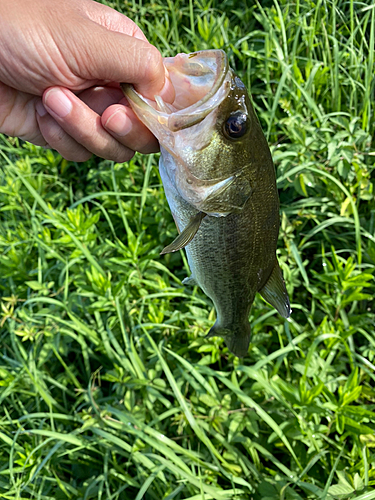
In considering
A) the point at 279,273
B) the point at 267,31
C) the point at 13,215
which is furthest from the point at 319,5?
the point at 13,215

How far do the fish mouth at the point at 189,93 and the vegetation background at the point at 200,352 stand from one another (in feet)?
3.17

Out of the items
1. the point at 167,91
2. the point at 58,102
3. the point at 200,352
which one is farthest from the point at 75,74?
the point at 200,352

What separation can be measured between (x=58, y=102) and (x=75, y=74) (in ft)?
0.41

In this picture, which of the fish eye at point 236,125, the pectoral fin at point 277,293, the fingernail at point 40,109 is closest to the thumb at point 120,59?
the fish eye at point 236,125

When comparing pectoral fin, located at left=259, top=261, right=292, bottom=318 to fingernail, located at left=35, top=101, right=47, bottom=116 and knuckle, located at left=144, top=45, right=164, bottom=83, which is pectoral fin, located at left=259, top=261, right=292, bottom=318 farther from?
fingernail, located at left=35, top=101, right=47, bottom=116

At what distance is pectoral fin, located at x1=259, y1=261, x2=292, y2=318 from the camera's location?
1.65 metres

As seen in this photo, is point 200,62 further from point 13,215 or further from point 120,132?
point 13,215

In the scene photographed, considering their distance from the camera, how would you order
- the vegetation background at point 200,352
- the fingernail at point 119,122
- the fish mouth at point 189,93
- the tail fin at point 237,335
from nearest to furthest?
the fish mouth at point 189,93 < the fingernail at point 119,122 < the tail fin at point 237,335 < the vegetation background at point 200,352

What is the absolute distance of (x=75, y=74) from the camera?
155 cm

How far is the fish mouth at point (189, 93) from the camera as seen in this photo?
1.37m

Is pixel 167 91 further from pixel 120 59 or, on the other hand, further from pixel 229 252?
pixel 229 252

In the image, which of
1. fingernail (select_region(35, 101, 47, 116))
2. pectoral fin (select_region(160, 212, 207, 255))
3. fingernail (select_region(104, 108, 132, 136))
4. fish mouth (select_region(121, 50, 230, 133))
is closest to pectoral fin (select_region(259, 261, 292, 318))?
pectoral fin (select_region(160, 212, 207, 255))

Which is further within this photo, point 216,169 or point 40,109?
point 40,109

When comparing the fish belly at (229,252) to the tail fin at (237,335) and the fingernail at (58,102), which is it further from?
the fingernail at (58,102)
